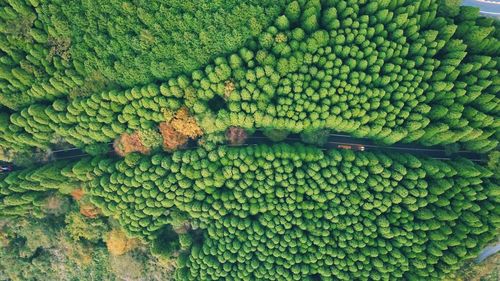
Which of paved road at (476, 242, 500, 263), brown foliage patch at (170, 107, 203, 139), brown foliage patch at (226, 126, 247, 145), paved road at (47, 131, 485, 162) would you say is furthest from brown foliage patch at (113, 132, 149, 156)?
paved road at (476, 242, 500, 263)

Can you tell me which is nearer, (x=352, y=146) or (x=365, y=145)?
(x=365, y=145)

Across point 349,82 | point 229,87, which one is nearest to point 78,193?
point 229,87

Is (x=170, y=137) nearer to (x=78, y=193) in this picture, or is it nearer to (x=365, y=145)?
(x=78, y=193)

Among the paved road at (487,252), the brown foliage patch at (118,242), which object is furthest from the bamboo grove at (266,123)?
the paved road at (487,252)

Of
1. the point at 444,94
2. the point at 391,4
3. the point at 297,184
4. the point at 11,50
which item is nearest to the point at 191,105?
the point at 297,184

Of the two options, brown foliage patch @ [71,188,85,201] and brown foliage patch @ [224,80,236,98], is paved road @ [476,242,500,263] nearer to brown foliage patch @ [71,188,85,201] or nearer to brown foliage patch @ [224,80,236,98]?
brown foliage patch @ [224,80,236,98]

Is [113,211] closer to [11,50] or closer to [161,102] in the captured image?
[161,102]

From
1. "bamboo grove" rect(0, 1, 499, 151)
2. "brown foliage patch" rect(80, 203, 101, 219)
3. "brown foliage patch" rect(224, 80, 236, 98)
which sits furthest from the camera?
"brown foliage patch" rect(80, 203, 101, 219)

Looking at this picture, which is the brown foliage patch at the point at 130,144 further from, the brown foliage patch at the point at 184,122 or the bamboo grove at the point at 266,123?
the brown foliage patch at the point at 184,122
